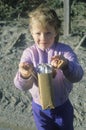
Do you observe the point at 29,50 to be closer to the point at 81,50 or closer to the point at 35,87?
the point at 35,87

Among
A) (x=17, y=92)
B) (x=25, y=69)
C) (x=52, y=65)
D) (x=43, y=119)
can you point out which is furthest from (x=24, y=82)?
(x=17, y=92)

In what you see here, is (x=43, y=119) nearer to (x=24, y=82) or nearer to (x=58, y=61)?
(x=24, y=82)

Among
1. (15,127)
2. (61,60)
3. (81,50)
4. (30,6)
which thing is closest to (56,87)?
(61,60)

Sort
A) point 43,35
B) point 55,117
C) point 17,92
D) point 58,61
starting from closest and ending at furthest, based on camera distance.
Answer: point 58,61, point 43,35, point 55,117, point 17,92

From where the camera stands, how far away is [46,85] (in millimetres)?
2660

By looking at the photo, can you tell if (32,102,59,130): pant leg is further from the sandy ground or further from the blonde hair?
the sandy ground

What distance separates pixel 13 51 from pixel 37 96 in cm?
281

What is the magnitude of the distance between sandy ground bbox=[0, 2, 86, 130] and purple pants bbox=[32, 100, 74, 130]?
3.54 ft

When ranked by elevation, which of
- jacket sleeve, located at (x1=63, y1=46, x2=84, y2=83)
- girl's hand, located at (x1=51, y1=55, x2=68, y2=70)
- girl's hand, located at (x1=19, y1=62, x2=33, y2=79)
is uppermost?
girl's hand, located at (x1=51, y1=55, x2=68, y2=70)

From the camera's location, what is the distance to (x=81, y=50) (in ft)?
18.7

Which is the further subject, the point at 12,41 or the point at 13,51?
the point at 12,41

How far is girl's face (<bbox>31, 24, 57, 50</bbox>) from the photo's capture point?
277 centimetres

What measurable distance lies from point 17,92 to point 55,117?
5.95ft

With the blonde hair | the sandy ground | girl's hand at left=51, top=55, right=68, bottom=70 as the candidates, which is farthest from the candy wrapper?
the sandy ground
